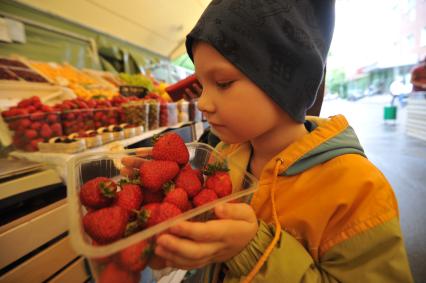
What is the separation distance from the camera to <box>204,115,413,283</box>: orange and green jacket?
16.3 inches

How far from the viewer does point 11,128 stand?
39.6 inches

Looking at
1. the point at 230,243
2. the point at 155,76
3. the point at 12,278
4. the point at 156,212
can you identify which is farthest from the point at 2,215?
the point at 155,76

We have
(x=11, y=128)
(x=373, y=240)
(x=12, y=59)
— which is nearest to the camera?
(x=373, y=240)

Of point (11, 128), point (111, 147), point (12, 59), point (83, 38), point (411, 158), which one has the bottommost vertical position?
point (411, 158)

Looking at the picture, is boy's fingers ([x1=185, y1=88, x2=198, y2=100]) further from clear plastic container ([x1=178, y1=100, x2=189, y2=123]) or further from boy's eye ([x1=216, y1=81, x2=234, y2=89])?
boy's eye ([x1=216, y1=81, x2=234, y2=89])

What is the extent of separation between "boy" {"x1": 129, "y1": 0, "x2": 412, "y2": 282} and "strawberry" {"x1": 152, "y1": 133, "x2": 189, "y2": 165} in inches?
4.1

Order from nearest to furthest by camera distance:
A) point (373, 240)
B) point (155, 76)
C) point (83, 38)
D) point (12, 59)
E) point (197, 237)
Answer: point (197, 237)
point (373, 240)
point (12, 59)
point (83, 38)
point (155, 76)

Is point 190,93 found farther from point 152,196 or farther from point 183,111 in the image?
point 152,196

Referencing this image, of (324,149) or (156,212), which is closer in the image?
(156,212)

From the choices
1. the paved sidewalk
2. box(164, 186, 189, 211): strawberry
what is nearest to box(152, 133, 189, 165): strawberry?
box(164, 186, 189, 211): strawberry

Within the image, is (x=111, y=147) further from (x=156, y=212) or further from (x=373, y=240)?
(x=373, y=240)

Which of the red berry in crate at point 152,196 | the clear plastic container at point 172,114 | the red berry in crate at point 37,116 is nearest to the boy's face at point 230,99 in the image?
the red berry in crate at point 152,196

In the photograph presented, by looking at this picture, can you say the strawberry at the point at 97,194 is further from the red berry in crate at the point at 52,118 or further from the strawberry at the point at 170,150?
the red berry in crate at the point at 52,118

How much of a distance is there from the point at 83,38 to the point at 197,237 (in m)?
2.34
